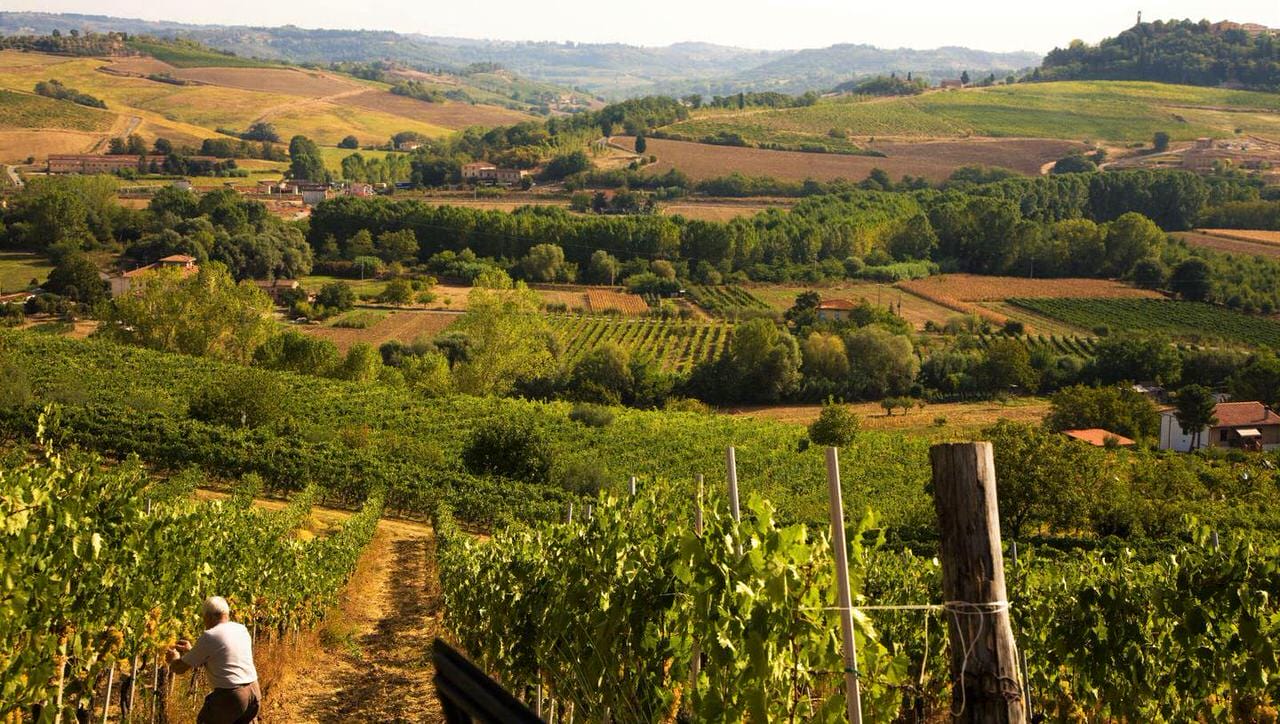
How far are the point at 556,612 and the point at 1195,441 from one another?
53048mm

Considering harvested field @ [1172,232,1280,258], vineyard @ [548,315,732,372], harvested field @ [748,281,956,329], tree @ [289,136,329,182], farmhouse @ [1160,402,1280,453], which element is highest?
tree @ [289,136,329,182]

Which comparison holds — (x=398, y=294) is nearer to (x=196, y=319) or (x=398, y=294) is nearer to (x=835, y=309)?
(x=196, y=319)

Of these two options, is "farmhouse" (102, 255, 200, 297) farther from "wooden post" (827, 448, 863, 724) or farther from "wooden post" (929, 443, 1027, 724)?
"wooden post" (929, 443, 1027, 724)

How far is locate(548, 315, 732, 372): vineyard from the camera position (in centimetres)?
6706

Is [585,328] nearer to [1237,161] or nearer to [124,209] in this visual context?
[124,209]

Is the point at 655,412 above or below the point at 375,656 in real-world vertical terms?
Answer: below

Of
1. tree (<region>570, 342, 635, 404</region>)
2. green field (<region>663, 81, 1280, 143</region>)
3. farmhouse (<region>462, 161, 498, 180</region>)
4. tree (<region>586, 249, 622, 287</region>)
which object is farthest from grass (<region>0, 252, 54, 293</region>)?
green field (<region>663, 81, 1280, 143</region>)

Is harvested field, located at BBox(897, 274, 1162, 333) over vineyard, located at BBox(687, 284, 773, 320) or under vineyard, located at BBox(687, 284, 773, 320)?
over

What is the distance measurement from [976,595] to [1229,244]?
109929 mm

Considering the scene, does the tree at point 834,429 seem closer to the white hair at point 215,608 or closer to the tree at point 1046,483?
the tree at point 1046,483

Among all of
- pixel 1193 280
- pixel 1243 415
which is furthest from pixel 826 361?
pixel 1193 280

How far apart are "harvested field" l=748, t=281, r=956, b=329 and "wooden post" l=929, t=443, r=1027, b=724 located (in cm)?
7320

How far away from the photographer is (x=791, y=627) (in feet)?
17.6

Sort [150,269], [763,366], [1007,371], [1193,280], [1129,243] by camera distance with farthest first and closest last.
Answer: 1. [1129,243]
2. [1193,280]
3. [150,269]
4. [1007,371]
5. [763,366]
